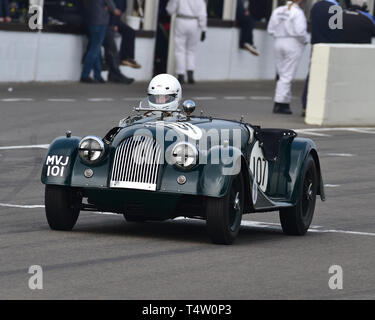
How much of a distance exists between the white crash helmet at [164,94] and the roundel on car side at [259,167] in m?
0.87

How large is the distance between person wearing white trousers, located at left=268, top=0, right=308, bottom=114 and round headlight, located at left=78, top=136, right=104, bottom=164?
1319 centimetres

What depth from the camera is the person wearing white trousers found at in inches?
926

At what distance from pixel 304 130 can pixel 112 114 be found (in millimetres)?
3265

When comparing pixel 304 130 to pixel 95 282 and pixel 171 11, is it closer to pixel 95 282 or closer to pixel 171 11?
pixel 171 11

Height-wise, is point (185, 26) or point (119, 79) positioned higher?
point (185, 26)

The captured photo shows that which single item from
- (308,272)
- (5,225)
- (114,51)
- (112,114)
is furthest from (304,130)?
(308,272)

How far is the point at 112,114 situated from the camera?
22578 mm

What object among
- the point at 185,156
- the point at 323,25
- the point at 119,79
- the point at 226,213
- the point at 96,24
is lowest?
the point at 119,79

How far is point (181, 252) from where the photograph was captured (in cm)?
1009

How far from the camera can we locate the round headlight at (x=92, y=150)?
10586 mm

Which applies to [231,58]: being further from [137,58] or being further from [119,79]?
[119,79]

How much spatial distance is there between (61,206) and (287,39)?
13.4 m

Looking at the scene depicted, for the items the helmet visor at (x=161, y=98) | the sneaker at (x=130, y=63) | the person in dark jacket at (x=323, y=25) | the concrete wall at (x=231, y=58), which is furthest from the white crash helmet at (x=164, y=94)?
the concrete wall at (x=231, y=58)

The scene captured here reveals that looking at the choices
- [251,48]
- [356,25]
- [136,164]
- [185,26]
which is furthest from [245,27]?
[136,164]
